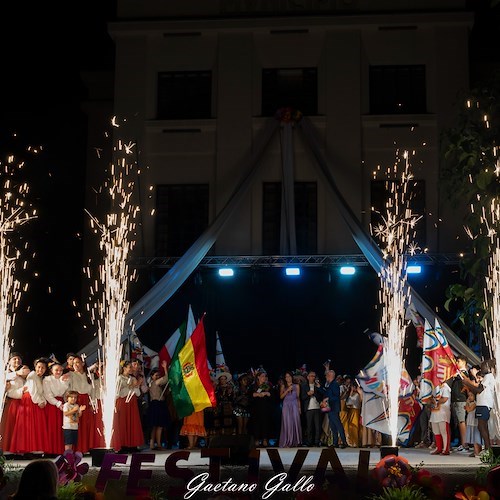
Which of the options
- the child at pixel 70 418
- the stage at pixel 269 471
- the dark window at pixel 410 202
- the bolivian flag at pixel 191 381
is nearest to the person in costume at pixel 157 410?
the bolivian flag at pixel 191 381

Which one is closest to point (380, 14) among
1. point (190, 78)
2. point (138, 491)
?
point (190, 78)

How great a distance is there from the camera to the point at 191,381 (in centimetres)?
1722

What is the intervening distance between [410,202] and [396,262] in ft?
9.79

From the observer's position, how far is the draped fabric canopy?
1832 centimetres

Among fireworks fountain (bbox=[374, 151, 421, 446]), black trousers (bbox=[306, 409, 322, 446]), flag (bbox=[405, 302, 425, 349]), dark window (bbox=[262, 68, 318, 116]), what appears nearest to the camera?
fireworks fountain (bbox=[374, 151, 421, 446])

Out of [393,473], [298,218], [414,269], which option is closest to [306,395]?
[414,269]

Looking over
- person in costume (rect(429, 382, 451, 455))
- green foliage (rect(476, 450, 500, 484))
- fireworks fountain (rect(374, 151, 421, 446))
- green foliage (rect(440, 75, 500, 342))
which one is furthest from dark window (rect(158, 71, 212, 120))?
green foliage (rect(476, 450, 500, 484))

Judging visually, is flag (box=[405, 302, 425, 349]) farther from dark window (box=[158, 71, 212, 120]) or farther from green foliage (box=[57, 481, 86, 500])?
green foliage (box=[57, 481, 86, 500])

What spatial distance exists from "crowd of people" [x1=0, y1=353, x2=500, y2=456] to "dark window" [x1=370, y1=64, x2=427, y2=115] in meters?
7.35

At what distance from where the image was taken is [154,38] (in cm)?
2322

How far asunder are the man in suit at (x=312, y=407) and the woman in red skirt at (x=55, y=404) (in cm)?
497

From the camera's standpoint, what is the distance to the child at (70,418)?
15102 mm

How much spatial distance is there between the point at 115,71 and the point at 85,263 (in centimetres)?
477

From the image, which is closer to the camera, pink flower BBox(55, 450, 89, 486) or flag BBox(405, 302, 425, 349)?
pink flower BBox(55, 450, 89, 486)
